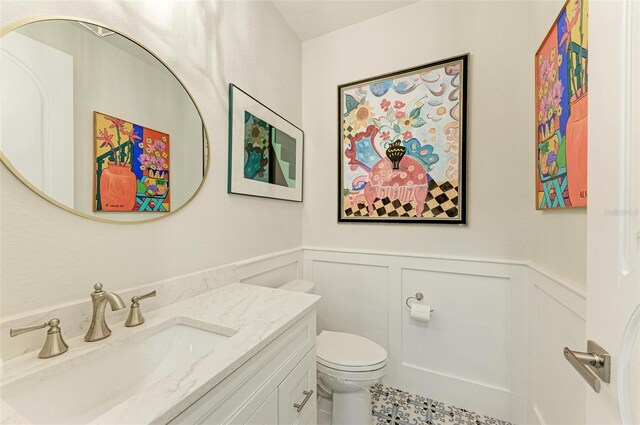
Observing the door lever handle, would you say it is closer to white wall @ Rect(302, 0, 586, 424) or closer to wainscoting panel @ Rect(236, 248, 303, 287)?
white wall @ Rect(302, 0, 586, 424)

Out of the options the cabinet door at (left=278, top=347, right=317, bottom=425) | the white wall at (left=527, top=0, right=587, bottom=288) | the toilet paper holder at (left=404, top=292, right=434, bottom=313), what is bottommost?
the cabinet door at (left=278, top=347, right=317, bottom=425)

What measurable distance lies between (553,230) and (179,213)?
169 centimetres

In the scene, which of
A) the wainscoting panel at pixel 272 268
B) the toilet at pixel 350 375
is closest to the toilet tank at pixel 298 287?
the wainscoting panel at pixel 272 268

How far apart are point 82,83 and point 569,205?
1750 millimetres

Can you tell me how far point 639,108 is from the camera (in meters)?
0.40

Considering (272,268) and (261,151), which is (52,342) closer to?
(272,268)

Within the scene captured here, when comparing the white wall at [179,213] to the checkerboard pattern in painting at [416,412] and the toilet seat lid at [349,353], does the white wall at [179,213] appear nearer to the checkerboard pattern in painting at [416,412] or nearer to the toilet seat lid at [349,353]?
the toilet seat lid at [349,353]

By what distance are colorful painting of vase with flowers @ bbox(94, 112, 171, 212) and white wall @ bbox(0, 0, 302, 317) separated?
0.28 ft

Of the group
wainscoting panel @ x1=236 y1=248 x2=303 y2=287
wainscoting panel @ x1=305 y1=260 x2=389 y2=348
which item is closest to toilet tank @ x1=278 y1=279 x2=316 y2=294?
wainscoting panel @ x1=236 y1=248 x2=303 y2=287

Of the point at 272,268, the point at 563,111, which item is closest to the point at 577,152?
the point at 563,111

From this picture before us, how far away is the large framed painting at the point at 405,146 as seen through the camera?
159 cm

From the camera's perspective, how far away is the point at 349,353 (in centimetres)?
140

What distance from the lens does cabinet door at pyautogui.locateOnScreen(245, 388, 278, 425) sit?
719 millimetres

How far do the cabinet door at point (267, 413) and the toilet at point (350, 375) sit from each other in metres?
0.58
